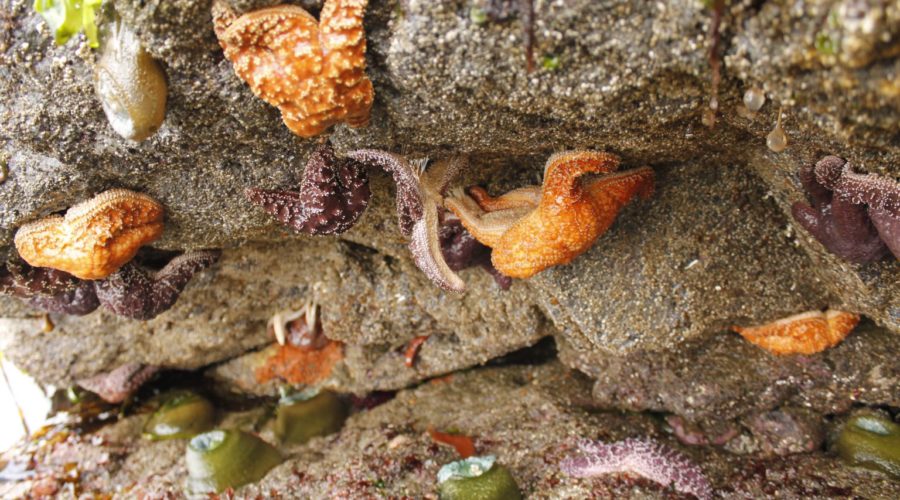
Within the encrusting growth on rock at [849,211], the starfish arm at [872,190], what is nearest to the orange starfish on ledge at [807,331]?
the encrusting growth on rock at [849,211]

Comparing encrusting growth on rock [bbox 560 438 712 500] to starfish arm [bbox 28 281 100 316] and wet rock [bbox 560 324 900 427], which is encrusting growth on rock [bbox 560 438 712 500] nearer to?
wet rock [bbox 560 324 900 427]

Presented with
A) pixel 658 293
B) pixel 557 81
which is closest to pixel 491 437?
pixel 658 293

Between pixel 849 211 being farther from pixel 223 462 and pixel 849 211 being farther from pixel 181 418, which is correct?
pixel 181 418

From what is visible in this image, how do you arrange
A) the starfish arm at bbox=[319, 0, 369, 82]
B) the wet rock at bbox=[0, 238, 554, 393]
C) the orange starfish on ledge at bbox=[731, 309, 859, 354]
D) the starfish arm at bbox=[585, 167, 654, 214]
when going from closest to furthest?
1. the starfish arm at bbox=[319, 0, 369, 82]
2. the starfish arm at bbox=[585, 167, 654, 214]
3. the orange starfish on ledge at bbox=[731, 309, 859, 354]
4. the wet rock at bbox=[0, 238, 554, 393]

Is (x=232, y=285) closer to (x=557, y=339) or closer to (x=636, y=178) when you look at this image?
(x=557, y=339)

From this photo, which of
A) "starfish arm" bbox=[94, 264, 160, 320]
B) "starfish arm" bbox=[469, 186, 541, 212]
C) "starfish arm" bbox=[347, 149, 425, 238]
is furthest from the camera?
"starfish arm" bbox=[94, 264, 160, 320]

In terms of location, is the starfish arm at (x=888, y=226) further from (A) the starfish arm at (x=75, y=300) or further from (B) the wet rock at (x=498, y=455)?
(A) the starfish arm at (x=75, y=300)

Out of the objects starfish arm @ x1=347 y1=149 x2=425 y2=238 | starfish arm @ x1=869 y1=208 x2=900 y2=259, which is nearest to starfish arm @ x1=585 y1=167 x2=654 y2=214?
starfish arm @ x1=347 y1=149 x2=425 y2=238
